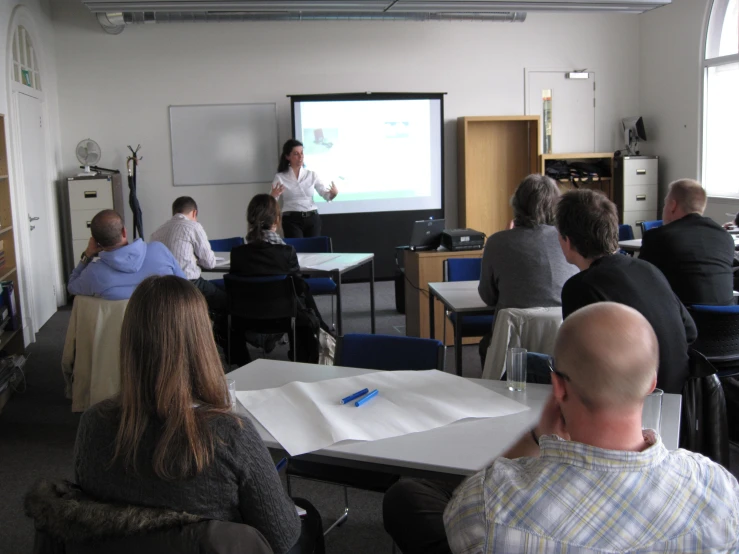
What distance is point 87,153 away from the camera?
7719 millimetres

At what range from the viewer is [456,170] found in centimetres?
870

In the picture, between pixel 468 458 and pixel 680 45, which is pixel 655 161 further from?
pixel 468 458

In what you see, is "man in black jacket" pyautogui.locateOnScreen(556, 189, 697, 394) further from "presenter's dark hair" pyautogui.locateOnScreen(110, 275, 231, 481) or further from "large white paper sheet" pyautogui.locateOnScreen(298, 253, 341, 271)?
"large white paper sheet" pyautogui.locateOnScreen(298, 253, 341, 271)

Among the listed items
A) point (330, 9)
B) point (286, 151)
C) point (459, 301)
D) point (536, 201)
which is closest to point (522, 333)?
point (459, 301)

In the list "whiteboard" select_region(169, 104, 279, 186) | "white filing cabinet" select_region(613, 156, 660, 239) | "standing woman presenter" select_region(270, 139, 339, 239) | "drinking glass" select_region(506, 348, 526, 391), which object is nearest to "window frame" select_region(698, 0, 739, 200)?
"white filing cabinet" select_region(613, 156, 660, 239)

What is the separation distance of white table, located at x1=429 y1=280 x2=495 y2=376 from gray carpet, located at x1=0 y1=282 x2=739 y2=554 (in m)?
0.82

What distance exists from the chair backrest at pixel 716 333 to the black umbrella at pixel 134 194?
20.8 feet

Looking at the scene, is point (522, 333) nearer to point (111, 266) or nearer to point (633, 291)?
point (633, 291)

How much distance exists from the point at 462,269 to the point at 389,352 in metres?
2.00

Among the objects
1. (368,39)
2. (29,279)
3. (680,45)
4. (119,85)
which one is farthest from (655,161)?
(29,279)

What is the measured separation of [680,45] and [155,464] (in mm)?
8413

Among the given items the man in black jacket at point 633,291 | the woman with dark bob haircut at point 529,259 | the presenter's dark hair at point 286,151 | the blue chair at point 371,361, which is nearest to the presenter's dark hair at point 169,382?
the blue chair at point 371,361

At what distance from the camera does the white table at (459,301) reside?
3.64 metres

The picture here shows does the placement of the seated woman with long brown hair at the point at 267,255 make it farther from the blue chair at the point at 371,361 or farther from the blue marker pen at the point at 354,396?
the blue marker pen at the point at 354,396
